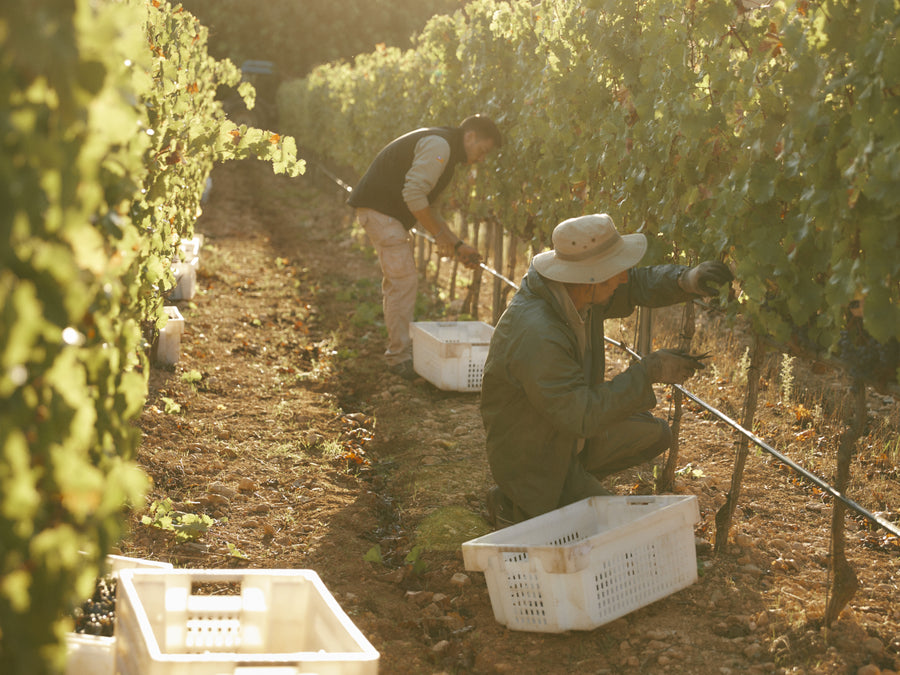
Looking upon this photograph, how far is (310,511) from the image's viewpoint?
4367mm

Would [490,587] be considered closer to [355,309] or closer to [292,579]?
[292,579]

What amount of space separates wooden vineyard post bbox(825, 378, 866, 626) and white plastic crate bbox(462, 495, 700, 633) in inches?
19.7

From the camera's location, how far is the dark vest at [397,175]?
21.3 ft

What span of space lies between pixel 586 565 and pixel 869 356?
122 cm

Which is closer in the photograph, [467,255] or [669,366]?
[669,366]

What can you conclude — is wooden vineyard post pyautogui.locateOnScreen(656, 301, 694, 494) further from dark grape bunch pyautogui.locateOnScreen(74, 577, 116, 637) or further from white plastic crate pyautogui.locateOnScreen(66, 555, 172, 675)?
white plastic crate pyautogui.locateOnScreen(66, 555, 172, 675)

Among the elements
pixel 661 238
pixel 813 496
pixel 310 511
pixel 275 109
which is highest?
pixel 275 109

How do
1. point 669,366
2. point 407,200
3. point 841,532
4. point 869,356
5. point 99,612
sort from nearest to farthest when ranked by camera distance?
1. point 99,612
2. point 869,356
3. point 841,532
4. point 669,366
5. point 407,200

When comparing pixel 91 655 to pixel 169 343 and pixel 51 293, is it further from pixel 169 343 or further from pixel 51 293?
pixel 169 343

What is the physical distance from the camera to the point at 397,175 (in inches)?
258

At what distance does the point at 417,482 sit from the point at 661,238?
5.94 feet

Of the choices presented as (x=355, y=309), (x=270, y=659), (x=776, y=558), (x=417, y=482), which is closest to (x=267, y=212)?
(x=355, y=309)

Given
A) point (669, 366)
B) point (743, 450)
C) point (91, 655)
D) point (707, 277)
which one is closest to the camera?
point (91, 655)

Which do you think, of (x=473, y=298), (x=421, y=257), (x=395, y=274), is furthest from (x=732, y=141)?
(x=421, y=257)
